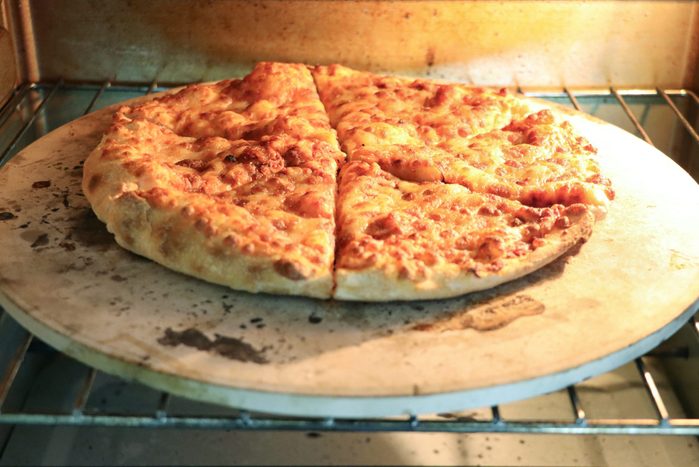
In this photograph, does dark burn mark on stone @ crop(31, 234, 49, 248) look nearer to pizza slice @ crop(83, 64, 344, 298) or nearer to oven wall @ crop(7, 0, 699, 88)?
pizza slice @ crop(83, 64, 344, 298)

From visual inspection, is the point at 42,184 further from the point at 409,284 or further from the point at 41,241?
the point at 409,284

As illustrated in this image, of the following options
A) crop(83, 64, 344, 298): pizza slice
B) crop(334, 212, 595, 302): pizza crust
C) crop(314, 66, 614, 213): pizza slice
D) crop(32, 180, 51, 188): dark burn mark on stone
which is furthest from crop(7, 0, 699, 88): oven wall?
crop(334, 212, 595, 302): pizza crust

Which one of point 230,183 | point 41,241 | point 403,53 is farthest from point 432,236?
point 403,53

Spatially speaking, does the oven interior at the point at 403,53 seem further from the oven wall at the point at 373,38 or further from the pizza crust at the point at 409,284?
the pizza crust at the point at 409,284

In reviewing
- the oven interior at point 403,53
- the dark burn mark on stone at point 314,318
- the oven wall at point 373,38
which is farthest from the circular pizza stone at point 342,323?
the oven wall at point 373,38

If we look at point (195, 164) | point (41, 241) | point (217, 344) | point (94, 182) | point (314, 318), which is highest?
point (195, 164)

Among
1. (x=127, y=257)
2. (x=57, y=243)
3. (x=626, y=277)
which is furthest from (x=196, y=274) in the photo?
(x=626, y=277)
